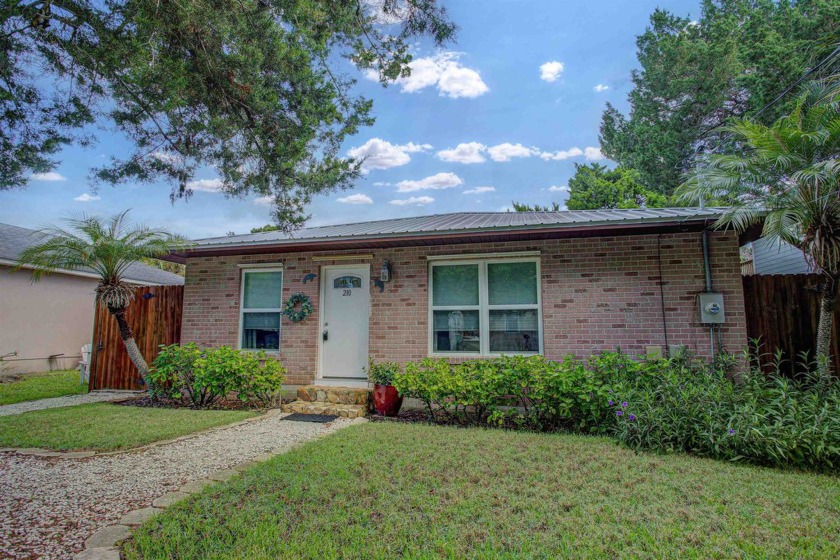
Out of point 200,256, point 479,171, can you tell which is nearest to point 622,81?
point 479,171

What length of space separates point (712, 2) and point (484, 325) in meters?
19.1

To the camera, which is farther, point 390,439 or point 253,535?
point 390,439

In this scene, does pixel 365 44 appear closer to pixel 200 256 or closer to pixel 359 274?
pixel 359 274

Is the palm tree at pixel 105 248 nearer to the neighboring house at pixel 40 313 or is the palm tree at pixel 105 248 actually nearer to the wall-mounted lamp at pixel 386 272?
the wall-mounted lamp at pixel 386 272

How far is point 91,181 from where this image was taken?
4.79 meters

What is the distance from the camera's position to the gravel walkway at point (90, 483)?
9.15 ft

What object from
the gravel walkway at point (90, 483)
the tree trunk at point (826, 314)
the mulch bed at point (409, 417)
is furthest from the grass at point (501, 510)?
the tree trunk at point (826, 314)

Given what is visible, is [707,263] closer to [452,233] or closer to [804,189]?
[804,189]

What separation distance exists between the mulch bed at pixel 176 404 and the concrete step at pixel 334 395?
86 centimetres

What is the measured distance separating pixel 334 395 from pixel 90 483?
11.5ft

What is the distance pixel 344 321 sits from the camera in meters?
7.57

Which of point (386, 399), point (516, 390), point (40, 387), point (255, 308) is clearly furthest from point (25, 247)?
point (516, 390)

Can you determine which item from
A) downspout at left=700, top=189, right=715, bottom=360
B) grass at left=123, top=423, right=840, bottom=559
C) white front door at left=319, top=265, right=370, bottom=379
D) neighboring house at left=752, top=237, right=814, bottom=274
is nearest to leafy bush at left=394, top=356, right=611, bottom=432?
grass at left=123, top=423, right=840, bottom=559

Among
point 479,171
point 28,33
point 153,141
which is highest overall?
point 479,171
